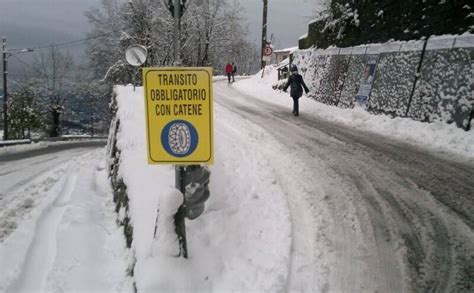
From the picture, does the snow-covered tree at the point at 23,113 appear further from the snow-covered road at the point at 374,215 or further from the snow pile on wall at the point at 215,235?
the snow pile on wall at the point at 215,235

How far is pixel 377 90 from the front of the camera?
1216cm

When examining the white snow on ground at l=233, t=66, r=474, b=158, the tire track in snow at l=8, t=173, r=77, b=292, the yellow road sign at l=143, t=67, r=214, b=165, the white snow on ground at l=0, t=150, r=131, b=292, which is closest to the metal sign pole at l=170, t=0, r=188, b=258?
the yellow road sign at l=143, t=67, r=214, b=165

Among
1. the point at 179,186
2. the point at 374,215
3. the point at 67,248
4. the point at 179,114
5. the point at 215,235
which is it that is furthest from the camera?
the point at 67,248

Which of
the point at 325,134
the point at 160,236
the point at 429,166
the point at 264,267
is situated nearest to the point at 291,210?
the point at 264,267

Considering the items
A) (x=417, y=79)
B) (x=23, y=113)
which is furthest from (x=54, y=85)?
(x=417, y=79)

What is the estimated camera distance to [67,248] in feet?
20.6

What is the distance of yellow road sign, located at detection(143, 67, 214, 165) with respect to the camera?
3758 mm

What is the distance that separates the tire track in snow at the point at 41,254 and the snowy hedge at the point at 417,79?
27.5 ft

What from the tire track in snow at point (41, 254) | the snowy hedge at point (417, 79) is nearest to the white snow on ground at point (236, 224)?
the snowy hedge at point (417, 79)

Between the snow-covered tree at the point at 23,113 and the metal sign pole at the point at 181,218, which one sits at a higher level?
the metal sign pole at the point at 181,218

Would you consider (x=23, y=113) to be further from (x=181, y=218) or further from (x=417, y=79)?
(x=181, y=218)

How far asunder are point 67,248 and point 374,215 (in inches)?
177

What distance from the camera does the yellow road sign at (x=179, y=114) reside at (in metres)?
3.76

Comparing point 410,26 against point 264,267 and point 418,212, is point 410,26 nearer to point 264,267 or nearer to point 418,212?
point 418,212
